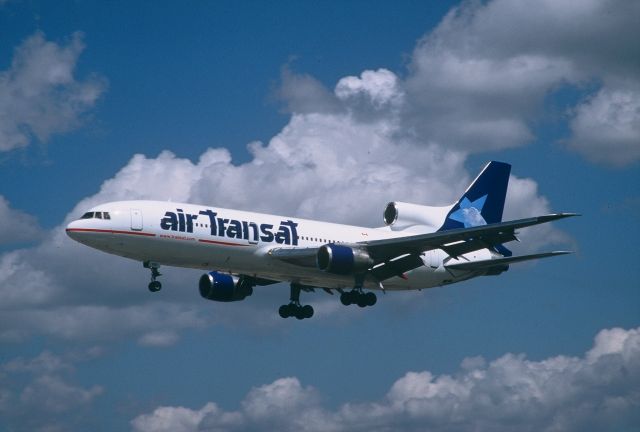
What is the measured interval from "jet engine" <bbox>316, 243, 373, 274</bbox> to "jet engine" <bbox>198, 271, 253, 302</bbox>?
36.4ft

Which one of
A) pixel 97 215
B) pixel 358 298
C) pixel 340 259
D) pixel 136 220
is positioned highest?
pixel 97 215

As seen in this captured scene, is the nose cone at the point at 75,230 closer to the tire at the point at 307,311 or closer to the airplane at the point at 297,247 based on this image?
the airplane at the point at 297,247

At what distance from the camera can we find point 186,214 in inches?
2414

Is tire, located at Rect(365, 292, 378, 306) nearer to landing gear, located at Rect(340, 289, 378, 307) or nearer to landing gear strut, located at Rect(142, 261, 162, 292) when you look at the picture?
landing gear, located at Rect(340, 289, 378, 307)

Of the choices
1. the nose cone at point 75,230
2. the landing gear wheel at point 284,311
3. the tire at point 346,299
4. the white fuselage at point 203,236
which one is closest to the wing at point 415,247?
the white fuselage at point 203,236

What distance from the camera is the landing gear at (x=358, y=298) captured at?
6800 cm

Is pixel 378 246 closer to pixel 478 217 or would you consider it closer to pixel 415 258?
pixel 415 258

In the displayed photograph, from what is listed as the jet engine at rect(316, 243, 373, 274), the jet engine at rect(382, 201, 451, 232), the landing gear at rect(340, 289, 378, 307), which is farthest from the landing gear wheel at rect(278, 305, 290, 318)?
the jet engine at rect(316, 243, 373, 274)

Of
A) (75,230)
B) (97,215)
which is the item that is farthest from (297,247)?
(75,230)

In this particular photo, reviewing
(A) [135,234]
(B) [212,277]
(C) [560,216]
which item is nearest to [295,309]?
(B) [212,277]

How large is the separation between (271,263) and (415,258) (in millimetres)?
9919

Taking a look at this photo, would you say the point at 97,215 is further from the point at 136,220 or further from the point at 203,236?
the point at 203,236

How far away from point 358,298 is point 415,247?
6331 mm

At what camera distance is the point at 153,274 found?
61719 millimetres
